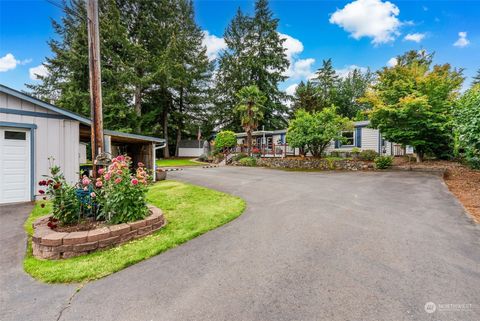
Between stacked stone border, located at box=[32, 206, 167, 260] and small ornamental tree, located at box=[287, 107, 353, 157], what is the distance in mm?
13274

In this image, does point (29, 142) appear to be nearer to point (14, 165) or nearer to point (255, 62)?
point (14, 165)

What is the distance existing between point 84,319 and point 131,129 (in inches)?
993

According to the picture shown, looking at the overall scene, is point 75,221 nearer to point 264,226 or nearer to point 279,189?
point 264,226

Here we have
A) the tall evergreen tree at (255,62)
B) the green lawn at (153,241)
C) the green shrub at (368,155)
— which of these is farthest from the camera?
the tall evergreen tree at (255,62)

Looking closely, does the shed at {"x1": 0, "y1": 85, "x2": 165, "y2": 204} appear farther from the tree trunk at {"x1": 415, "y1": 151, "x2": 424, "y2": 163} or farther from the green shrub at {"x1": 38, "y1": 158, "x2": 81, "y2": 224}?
the tree trunk at {"x1": 415, "y1": 151, "x2": 424, "y2": 163}

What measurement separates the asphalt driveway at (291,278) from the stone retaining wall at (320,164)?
9.68 m

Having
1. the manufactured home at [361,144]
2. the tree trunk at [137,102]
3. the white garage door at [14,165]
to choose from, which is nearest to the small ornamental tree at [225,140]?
the manufactured home at [361,144]

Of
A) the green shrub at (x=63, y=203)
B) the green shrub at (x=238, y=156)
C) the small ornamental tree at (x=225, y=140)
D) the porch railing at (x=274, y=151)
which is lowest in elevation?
the green shrub at (x=63, y=203)

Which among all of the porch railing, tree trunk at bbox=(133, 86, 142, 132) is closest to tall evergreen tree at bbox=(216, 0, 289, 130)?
the porch railing

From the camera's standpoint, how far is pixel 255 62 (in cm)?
3166

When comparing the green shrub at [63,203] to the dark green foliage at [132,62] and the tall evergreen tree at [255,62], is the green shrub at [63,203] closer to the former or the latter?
the dark green foliage at [132,62]

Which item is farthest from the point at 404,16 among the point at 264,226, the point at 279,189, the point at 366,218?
the point at 264,226

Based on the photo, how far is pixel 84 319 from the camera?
214cm

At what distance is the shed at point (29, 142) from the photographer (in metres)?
6.71
